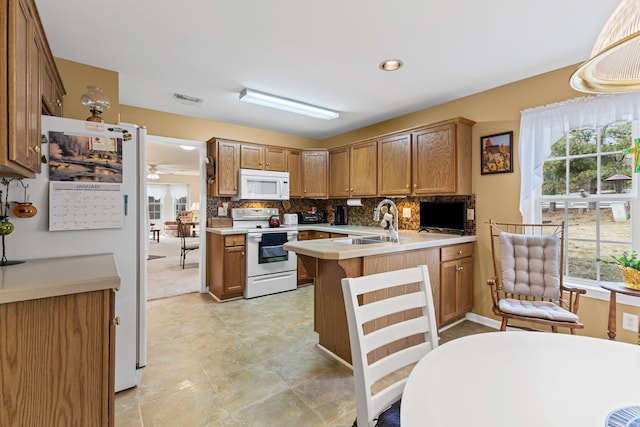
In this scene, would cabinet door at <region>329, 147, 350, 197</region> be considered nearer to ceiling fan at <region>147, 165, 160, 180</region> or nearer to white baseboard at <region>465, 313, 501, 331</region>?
white baseboard at <region>465, 313, 501, 331</region>

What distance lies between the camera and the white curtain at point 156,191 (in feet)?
35.8

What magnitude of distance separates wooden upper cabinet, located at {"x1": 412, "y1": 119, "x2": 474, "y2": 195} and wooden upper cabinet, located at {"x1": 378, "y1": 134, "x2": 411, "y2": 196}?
0.14 meters

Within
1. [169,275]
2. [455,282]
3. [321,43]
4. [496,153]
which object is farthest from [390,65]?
[169,275]

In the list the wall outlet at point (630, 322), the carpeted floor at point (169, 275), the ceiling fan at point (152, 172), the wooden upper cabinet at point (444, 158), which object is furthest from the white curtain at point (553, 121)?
the ceiling fan at point (152, 172)

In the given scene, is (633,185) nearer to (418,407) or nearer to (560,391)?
(560,391)

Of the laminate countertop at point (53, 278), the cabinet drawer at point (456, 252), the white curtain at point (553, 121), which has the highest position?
the white curtain at point (553, 121)

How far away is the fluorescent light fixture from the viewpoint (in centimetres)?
312

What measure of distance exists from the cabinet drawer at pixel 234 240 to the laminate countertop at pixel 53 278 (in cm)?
211

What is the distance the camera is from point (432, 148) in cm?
323

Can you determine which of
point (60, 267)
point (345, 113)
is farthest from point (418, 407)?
point (345, 113)

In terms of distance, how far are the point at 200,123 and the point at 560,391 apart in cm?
A: 441

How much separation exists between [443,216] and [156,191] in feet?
35.5

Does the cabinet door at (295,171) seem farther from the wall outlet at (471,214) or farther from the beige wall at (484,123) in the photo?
the wall outlet at (471,214)

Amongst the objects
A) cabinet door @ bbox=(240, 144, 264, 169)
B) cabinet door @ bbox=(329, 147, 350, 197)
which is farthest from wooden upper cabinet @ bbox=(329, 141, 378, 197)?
cabinet door @ bbox=(240, 144, 264, 169)
